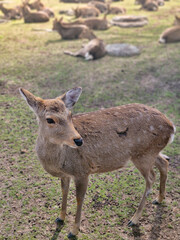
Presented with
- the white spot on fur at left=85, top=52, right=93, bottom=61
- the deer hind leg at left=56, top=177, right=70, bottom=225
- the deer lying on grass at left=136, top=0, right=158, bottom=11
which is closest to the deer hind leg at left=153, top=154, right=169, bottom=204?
the deer hind leg at left=56, top=177, right=70, bottom=225

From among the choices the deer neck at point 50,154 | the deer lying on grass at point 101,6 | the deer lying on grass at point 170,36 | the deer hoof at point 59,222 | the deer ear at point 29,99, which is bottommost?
the deer lying on grass at point 101,6

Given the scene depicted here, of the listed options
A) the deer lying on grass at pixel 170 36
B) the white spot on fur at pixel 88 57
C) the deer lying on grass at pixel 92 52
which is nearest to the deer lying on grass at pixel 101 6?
the deer lying on grass at pixel 170 36

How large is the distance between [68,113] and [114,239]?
1511mm

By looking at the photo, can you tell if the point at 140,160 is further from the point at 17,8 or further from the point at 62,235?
the point at 17,8

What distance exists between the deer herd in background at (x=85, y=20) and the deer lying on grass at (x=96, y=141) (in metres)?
5.66

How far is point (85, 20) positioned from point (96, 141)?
33.6ft

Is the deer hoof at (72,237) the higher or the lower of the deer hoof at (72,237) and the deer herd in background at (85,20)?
the higher

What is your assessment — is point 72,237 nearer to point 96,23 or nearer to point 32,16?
point 96,23

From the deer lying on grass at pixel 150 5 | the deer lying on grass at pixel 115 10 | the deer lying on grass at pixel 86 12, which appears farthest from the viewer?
the deer lying on grass at pixel 150 5

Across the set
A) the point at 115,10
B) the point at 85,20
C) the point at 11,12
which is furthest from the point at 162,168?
the point at 115,10

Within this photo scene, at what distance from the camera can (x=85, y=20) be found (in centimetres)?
1248

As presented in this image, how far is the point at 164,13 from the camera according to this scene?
1441cm

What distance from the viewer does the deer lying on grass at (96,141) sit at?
294 centimetres

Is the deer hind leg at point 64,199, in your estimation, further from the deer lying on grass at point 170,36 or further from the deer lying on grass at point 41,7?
the deer lying on grass at point 41,7
